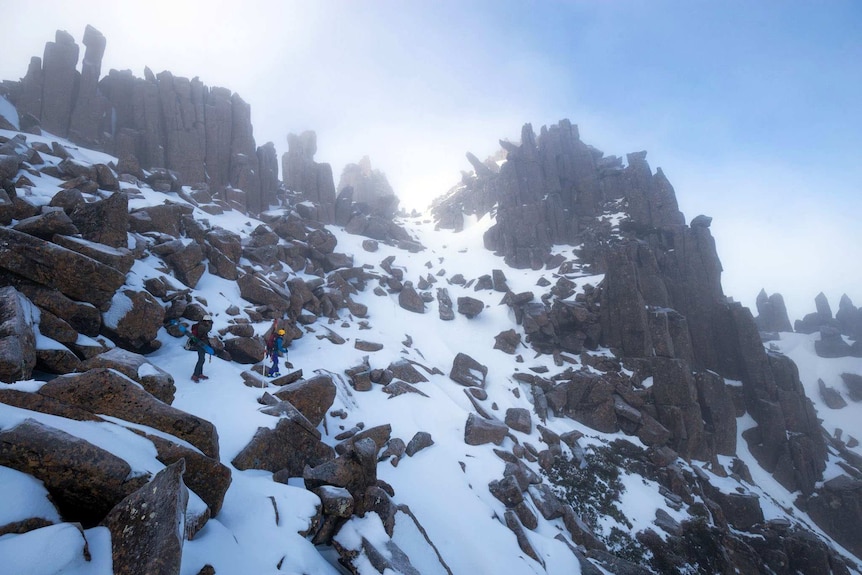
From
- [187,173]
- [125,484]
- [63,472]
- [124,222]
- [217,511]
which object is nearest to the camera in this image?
[63,472]

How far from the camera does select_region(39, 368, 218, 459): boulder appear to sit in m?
6.77

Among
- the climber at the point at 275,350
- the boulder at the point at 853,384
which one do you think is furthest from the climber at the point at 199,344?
the boulder at the point at 853,384

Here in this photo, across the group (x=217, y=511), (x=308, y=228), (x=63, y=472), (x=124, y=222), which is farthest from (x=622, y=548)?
(x=308, y=228)

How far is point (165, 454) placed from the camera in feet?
20.5

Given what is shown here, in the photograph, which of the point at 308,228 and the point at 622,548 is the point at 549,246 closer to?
the point at 308,228

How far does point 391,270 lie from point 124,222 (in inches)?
1307

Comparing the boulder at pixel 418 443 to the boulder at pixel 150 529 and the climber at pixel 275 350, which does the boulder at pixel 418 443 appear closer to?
the climber at pixel 275 350

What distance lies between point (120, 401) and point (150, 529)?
13.4 ft

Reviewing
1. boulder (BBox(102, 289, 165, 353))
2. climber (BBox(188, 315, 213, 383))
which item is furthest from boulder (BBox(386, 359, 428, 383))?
boulder (BBox(102, 289, 165, 353))

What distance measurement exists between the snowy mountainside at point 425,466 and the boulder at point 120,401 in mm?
204

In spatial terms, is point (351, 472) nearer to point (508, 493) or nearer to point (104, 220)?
point (508, 493)

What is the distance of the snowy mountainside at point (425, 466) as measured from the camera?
588 centimetres

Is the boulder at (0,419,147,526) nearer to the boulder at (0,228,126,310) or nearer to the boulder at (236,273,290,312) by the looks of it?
the boulder at (0,228,126,310)

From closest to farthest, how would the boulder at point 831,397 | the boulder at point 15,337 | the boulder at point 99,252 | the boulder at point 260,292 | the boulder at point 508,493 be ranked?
1. the boulder at point 15,337
2. the boulder at point 99,252
3. the boulder at point 508,493
4. the boulder at point 260,292
5. the boulder at point 831,397
